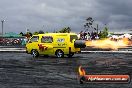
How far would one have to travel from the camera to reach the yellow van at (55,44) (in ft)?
102

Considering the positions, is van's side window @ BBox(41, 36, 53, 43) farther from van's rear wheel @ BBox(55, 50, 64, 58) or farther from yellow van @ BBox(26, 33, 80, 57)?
van's rear wheel @ BBox(55, 50, 64, 58)

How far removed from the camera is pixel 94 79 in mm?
11234

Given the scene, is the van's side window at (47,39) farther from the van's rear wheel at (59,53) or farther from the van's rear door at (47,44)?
the van's rear wheel at (59,53)

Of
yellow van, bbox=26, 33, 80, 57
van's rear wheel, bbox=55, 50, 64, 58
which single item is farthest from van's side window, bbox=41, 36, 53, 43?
van's rear wheel, bbox=55, 50, 64, 58

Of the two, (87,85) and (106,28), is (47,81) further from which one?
(106,28)

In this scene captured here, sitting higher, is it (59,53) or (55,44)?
(55,44)

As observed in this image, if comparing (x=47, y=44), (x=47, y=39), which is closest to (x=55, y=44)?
(x=47, y=44)

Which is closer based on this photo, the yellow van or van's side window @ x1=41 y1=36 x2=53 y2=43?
the yellow van

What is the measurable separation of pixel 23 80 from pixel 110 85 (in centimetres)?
401

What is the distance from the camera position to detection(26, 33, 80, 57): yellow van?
3102cm

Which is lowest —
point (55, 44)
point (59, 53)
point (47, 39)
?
point (59, 53)

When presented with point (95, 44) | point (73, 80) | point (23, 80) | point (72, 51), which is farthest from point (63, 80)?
point (95, 44)

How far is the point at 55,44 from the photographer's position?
103 ft

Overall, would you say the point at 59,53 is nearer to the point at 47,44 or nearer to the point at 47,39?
the point at 47,44
